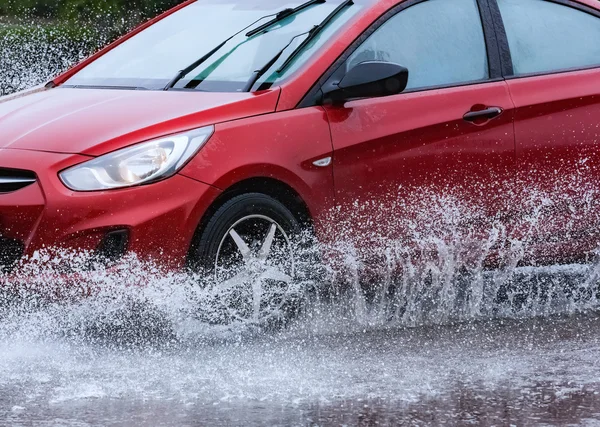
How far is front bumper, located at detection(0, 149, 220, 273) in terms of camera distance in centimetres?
549

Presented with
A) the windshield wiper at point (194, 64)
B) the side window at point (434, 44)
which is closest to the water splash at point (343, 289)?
the side window at point (434, 44)

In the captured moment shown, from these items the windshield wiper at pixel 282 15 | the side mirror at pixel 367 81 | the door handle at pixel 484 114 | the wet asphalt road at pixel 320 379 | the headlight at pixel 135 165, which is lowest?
the wet asphalt road at pixel 320 379

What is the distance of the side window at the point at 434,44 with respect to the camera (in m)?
6.47

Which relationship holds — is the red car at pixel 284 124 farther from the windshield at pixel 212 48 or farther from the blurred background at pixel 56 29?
the blurred background at pixel 56 29

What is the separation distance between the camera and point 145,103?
598 centimetres

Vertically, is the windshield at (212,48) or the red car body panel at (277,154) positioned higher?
the windshield at (212,48)

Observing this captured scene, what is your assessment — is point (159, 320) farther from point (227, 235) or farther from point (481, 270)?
point (481, 270)

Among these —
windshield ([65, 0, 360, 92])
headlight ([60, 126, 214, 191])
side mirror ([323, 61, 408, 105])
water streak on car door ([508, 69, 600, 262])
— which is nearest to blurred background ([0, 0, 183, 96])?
windshield ([65, 0, 360, 92])

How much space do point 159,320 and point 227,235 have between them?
0.45 meters

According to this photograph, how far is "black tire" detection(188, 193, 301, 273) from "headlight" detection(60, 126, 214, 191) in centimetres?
27

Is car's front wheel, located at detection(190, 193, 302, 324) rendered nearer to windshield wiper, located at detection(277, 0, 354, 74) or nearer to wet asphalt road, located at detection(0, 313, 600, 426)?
wet asphalt road, located at detection(0, 313, 600, 426)

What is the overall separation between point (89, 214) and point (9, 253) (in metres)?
0.37

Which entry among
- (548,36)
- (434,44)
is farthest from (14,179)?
(548,36)

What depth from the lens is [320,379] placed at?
209 inches
